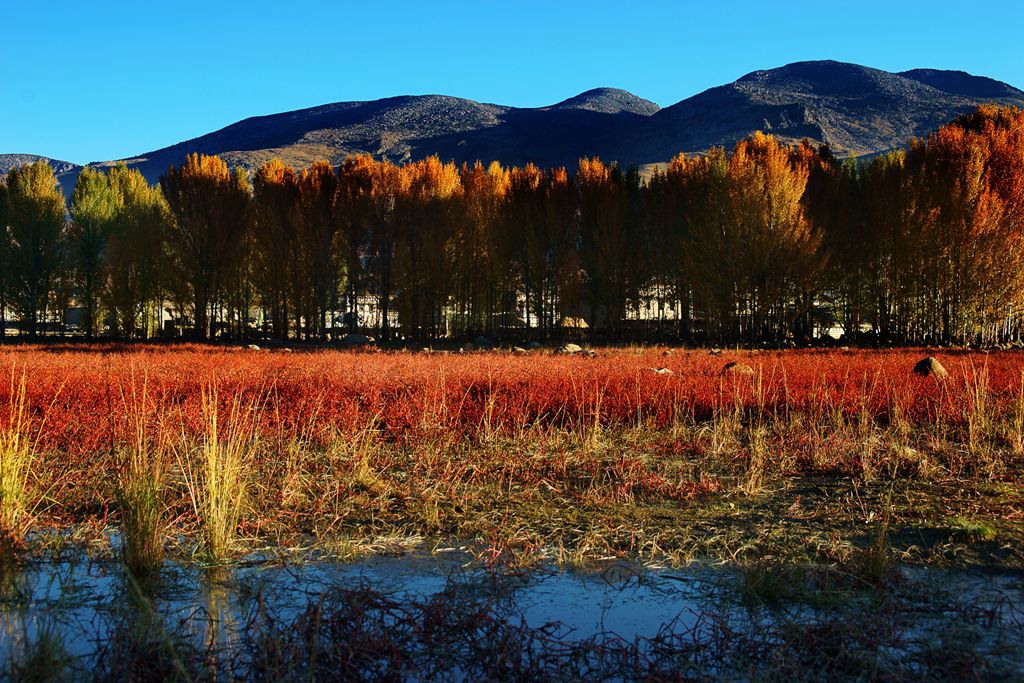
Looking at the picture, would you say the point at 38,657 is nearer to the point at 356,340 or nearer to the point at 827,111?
the point at 356,340

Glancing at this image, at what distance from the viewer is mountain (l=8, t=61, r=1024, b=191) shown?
14725cm

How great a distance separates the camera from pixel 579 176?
39531 millimetres

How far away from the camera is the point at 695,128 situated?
524ft

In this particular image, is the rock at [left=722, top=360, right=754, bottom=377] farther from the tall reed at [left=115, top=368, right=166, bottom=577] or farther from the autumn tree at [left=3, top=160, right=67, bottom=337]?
the autumn tree at [left=3, top=160, right=67, bottom=337]

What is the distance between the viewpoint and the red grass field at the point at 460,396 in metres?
9.23

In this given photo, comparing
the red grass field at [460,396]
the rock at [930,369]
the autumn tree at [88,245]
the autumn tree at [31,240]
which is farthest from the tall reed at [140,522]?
the autumn tree at [31,240]

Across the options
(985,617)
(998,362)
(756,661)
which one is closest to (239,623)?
(756,661)

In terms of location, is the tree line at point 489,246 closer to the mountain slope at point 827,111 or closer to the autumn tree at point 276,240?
the autumn tree at point 276,240

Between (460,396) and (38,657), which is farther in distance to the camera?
(460,396)

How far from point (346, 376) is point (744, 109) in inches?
6364

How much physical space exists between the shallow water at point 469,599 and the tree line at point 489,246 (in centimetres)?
2762

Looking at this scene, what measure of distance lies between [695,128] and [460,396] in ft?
522

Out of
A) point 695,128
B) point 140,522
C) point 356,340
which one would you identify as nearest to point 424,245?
point 356,340

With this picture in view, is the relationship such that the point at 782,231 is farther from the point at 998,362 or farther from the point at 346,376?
the point at 346,376
